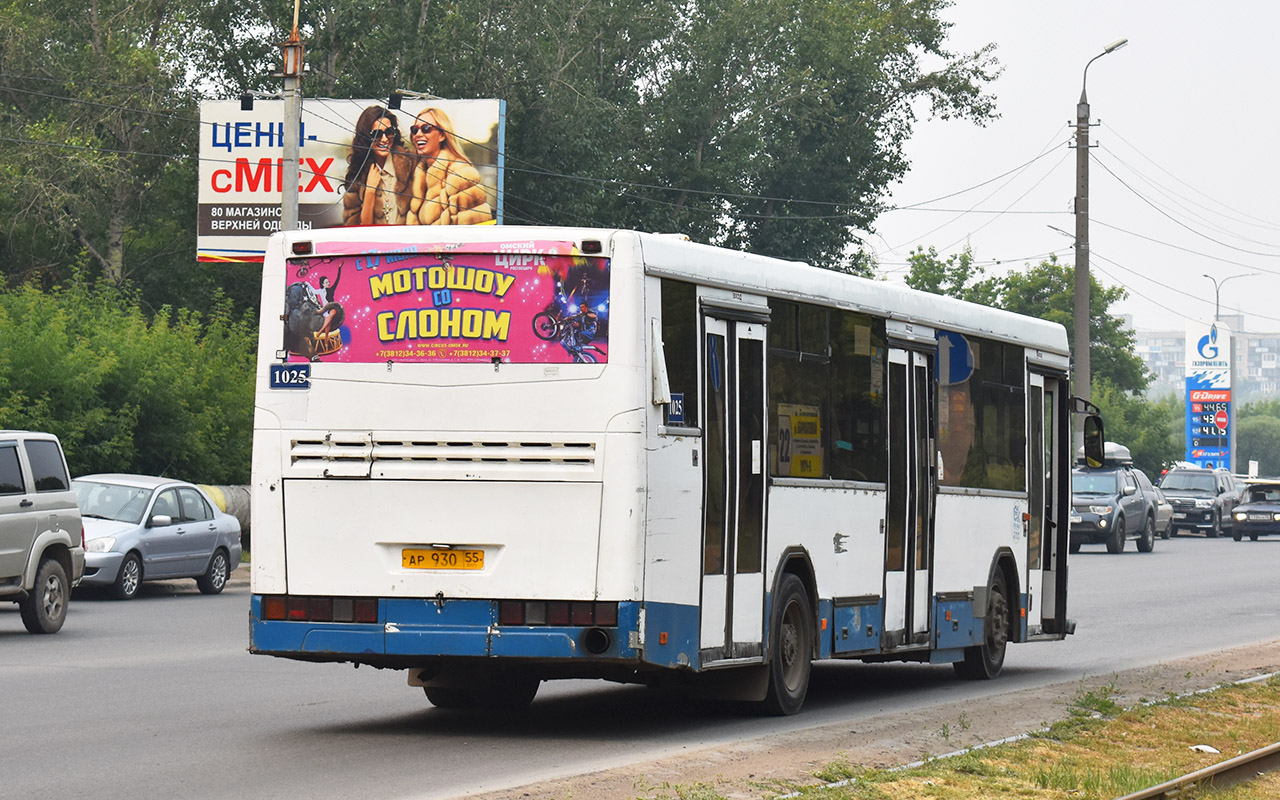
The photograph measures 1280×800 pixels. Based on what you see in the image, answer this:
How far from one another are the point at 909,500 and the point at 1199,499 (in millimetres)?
46780

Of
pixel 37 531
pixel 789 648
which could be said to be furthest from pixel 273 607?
pixel 37 531

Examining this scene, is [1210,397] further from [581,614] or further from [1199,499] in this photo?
[581,614]

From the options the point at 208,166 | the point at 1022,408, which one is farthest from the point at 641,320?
the point at 208,166

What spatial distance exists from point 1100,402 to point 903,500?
7829cm

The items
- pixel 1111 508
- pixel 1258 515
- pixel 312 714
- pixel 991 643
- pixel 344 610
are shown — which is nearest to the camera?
pixel 344 610

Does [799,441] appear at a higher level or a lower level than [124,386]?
lower

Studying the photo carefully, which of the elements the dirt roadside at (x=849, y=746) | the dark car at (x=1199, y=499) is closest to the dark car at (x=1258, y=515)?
the dark car at (x=1199, y=499)

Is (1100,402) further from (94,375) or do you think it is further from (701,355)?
(701,355)

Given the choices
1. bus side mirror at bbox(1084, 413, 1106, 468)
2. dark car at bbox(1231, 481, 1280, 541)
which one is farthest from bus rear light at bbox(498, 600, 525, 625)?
dark car at bbox(1231, 481, 1280, 541)

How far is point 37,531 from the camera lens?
763 inches

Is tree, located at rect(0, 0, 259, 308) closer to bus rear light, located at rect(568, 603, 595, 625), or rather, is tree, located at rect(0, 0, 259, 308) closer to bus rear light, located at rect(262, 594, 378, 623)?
bus rear light, located at rect(262, 594, 378, 623)

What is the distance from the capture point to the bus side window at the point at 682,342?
37.6ft

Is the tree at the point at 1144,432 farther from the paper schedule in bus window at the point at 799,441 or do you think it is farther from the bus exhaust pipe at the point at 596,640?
the bus exhaust pipe at the point at 596,640

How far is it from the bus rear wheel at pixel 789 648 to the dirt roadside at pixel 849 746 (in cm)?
53
